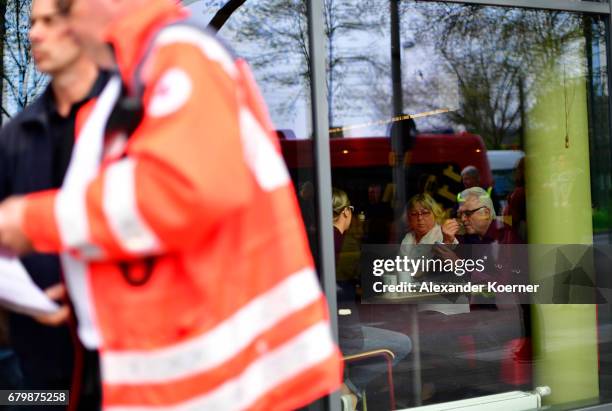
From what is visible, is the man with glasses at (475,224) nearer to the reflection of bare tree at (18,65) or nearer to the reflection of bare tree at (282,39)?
the reflection of bare tree at (282,39)

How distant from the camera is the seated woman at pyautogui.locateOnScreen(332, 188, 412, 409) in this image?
385cm

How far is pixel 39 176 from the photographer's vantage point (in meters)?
1.66

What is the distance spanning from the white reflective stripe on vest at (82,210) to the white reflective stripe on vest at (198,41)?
0.16 metres

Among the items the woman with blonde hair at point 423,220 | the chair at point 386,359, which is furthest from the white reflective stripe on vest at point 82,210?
the woman with blonde hair at point 423,220

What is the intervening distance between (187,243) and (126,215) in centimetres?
10

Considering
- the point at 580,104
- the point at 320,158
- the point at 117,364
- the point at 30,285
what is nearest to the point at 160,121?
the point at 117,364

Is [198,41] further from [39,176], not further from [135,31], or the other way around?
[39,176]

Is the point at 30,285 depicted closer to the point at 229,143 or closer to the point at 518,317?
the point at 229,143

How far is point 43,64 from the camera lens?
1713 mm

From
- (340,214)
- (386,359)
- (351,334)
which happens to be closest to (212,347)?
(340,214)

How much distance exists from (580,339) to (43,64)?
3887 millimetres

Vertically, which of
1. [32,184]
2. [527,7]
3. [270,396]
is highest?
[527,7]

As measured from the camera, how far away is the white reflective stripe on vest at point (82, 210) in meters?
1.25

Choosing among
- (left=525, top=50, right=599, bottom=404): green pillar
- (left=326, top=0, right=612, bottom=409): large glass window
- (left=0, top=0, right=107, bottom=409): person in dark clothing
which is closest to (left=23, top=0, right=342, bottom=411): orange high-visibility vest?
(left=0, top=0, right=107, bottom=409): person in dark clothing
